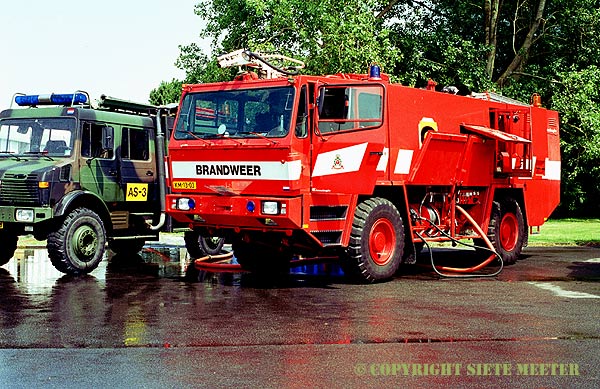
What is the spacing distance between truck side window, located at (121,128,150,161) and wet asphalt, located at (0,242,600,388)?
7.69 feet

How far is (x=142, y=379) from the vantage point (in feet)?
21.9

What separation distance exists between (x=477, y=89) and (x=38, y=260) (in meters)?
17.6

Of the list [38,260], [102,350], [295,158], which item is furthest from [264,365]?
[38,260]

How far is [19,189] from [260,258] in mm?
4131

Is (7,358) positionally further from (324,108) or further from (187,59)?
(187,59)

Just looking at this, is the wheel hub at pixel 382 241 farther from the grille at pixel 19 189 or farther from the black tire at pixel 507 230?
the grille at pixel 19 189

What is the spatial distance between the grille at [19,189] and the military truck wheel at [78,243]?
2.18 feet

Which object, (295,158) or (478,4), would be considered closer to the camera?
(295,158)

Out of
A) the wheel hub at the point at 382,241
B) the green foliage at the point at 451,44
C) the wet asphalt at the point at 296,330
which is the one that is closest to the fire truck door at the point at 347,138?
the wheel hub at the point at 382,241

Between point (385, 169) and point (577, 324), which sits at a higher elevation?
point (385, 169)

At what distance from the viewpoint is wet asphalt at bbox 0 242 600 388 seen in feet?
22.6

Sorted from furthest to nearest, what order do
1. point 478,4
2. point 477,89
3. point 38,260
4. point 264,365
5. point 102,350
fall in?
point 478,4
point 477,89
point 38,260
point 102,350
point 264,365

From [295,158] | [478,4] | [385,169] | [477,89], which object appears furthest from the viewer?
[478,4]

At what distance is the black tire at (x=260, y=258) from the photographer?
14.7m
